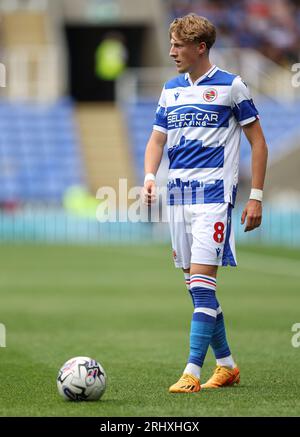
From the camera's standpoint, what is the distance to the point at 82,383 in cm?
679

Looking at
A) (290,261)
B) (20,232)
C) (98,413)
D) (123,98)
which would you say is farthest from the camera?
(123,98)

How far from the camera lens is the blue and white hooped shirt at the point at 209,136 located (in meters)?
7.45

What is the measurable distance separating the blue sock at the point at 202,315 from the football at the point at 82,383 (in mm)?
708

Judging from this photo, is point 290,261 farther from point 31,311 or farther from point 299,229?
point 31,311

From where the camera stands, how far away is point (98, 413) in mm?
6332

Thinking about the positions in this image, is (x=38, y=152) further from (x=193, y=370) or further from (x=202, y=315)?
(x=193, y=370)

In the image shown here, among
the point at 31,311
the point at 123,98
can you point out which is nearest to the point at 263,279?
the point at 31,311

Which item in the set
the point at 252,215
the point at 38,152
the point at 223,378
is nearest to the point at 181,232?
the point at 252,215

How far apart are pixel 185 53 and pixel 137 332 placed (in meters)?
4.74

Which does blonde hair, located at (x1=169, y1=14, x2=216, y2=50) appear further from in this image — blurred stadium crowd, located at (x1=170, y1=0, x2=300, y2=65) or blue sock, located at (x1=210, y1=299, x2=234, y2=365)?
blurred stadium crowd, located at (x1=170, y1=0, x2=300, y2=65)

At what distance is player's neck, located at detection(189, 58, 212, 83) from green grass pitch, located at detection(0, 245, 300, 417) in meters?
1.93

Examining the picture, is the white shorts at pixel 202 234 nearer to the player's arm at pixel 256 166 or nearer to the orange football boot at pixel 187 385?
the player's arm at pixel 256 166

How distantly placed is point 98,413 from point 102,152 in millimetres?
A: 30432

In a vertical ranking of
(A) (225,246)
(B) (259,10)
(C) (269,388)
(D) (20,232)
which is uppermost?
(B) (259,10)
